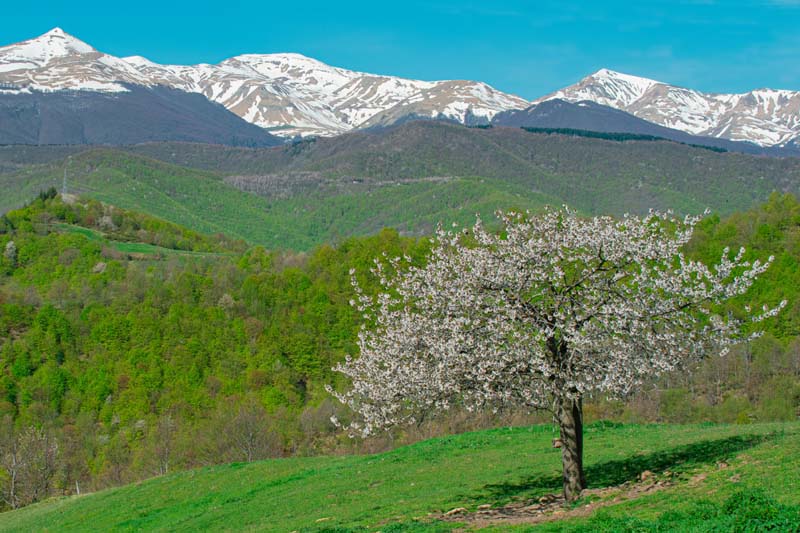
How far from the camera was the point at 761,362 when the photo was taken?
7900 cm

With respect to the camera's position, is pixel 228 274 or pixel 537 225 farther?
pixel 228 274

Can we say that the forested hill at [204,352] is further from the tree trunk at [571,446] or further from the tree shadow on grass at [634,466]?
the tree trunk at [571,446]

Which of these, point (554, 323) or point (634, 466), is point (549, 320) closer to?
point (554, 323)

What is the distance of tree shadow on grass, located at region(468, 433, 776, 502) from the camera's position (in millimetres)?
20094

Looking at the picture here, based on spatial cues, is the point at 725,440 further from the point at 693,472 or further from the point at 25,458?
the point at 25,458

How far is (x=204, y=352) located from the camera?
12900cm

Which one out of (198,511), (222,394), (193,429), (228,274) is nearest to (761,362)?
(193,429)

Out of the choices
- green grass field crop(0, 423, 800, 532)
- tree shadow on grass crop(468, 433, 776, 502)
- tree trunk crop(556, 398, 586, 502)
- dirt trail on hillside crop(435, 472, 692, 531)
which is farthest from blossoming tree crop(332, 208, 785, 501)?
green grass field crop(0, 423, 800, 532)

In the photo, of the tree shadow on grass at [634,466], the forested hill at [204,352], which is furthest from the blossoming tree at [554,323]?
the forested hill at [204,352]

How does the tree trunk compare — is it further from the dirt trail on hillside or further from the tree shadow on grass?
the tree shadow on grass

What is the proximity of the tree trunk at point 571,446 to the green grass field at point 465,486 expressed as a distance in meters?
1.51

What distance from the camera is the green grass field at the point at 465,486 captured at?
15.0 metres

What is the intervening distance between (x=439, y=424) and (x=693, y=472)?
38392 mm

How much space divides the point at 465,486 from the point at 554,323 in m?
7.69
